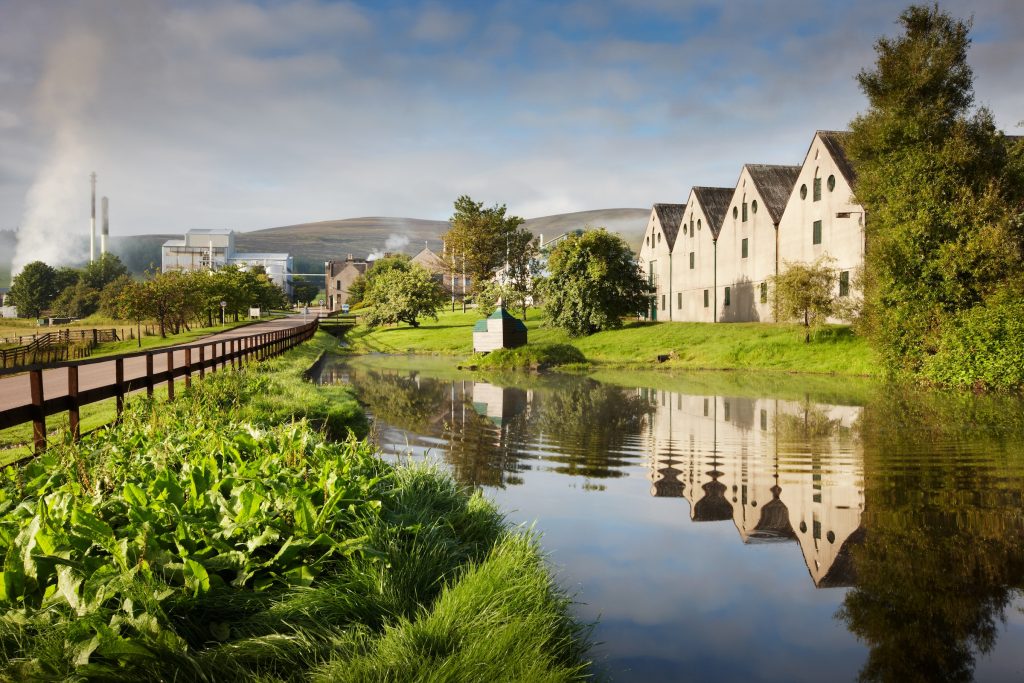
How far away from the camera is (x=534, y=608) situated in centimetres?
480

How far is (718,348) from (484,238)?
160 ft

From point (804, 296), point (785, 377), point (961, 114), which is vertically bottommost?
point (785, 377)

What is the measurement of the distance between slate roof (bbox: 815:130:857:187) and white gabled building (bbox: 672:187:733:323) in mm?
12387

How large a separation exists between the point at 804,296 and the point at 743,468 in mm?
26080

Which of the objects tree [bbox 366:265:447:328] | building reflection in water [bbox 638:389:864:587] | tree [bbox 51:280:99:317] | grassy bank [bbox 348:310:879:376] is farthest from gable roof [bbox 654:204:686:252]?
tree [bbox 51:280:99:317]

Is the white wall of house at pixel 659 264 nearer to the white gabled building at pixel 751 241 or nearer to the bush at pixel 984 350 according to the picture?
the white gabled building at pixel 751 241

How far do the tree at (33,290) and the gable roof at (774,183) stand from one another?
5075 inches

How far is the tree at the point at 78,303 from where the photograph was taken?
123 m

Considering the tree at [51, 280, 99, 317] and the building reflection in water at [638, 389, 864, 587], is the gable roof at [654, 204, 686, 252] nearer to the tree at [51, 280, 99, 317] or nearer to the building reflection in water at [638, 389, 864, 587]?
the building reflection in water at [638, 389, 864, 587]

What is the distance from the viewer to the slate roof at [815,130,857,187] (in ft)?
124

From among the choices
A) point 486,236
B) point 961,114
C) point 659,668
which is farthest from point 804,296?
point 486,236

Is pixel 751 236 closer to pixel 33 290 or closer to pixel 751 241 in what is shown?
pixel 751 241

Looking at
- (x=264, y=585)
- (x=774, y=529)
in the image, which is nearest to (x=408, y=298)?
(x=774, y=529)

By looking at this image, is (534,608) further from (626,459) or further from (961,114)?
(961,114)
